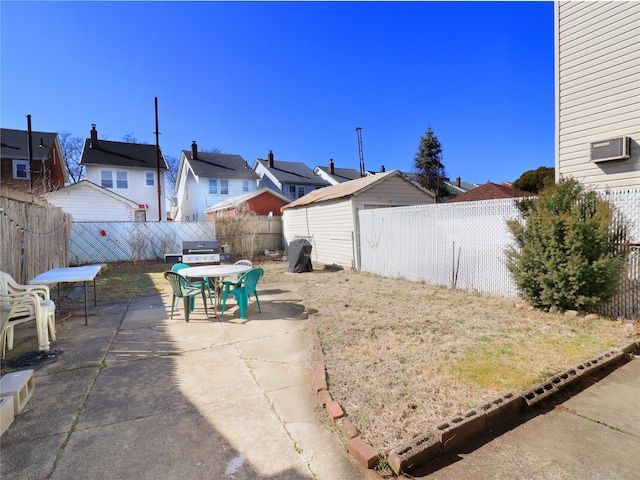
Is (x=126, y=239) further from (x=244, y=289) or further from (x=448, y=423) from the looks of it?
(x=448, y=423)

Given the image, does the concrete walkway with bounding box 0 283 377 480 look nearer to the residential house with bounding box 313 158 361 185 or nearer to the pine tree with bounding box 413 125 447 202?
the pine tree with bounding box 413 125 447 202

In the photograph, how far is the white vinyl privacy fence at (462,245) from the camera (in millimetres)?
4812

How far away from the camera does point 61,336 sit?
4711 millimetres

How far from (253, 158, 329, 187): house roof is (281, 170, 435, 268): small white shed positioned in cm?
1661

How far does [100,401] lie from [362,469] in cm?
242

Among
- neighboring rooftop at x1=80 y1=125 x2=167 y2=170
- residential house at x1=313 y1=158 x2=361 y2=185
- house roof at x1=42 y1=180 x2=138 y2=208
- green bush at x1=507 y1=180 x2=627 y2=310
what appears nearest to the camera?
green bush at x1=507 y1=180 x2=627 y2=310

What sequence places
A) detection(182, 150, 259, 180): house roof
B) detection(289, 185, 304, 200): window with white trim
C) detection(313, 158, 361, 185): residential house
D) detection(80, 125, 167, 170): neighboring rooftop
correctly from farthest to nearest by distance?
1. detection(313, 158, 361, 185): residential house
2. detection(289, 185, 304, 200): window with white trim
3. detection(182, 150, 259, 180): house roof
4. detection(80, 125, 167, 170): neighboring rooftop

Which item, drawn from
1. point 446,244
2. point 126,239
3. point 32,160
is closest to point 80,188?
point 126,239

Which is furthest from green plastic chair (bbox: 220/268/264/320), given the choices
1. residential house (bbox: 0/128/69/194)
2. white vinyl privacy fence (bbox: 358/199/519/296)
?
residential house (bbox: 0/128/69/194)

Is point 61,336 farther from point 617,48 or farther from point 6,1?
point 617,48

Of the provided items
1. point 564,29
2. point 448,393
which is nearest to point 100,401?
point 448,393

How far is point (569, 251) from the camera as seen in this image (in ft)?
16.1

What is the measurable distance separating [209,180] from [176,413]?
26.2 m

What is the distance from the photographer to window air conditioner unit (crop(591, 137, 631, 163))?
18.1 feet
